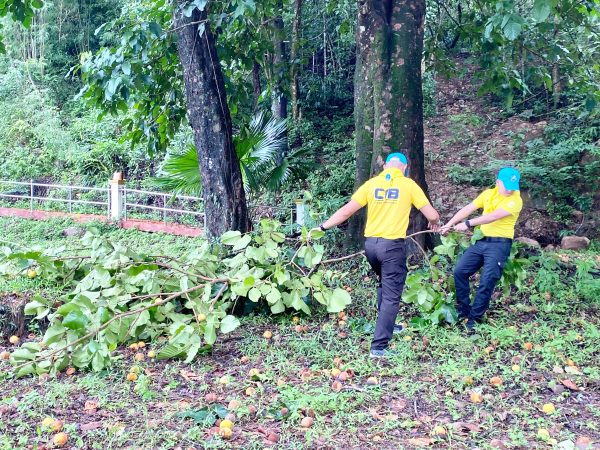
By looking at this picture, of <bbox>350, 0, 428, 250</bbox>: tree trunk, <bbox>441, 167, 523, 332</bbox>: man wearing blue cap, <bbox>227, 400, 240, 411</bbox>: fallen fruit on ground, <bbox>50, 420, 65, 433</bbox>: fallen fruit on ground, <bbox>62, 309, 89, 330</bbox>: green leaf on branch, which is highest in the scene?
<bbox>350, 0, 428, 250</bbox>: tree trunk

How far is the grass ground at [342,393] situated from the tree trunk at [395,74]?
2240mm

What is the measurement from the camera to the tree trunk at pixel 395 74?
7488 millimetres

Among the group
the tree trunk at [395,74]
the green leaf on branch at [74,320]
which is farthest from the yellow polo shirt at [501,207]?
the green leaf on branch at [74,320]

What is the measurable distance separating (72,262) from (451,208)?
7.06m

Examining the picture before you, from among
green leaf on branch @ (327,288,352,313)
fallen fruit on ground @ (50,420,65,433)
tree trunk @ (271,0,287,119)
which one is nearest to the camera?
fallen fruit on ground @ (50,420,65,433)

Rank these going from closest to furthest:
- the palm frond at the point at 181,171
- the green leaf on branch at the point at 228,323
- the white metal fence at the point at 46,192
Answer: the green leaf on branch at the point at 228,323, the palm frond at the point at 181,171, the white metal fence at the point at 46,192

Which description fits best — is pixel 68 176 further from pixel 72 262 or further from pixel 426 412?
pixel 426 412

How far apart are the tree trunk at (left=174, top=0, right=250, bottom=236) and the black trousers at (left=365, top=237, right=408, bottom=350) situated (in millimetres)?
2294

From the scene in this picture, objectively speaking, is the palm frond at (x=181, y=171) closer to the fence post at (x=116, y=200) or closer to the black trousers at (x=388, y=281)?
the black trousers at (x=388, y=281)

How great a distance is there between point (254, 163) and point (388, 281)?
3941 mm

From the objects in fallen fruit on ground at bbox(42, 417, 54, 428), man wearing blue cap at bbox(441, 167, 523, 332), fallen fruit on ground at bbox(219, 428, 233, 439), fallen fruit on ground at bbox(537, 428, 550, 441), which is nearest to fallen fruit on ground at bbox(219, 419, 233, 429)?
fallen fruit on ground at bbox(219, 428, 233, 439)

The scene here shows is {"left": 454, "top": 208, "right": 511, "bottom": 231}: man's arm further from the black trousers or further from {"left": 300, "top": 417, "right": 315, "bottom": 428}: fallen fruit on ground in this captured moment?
{"left": 300, "top": 417, "right": 315, "bottom": 428}: fallen fruit on ground

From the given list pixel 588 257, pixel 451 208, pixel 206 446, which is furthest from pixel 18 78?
pixel 206 446

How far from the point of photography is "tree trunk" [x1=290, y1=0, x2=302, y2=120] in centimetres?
1138
